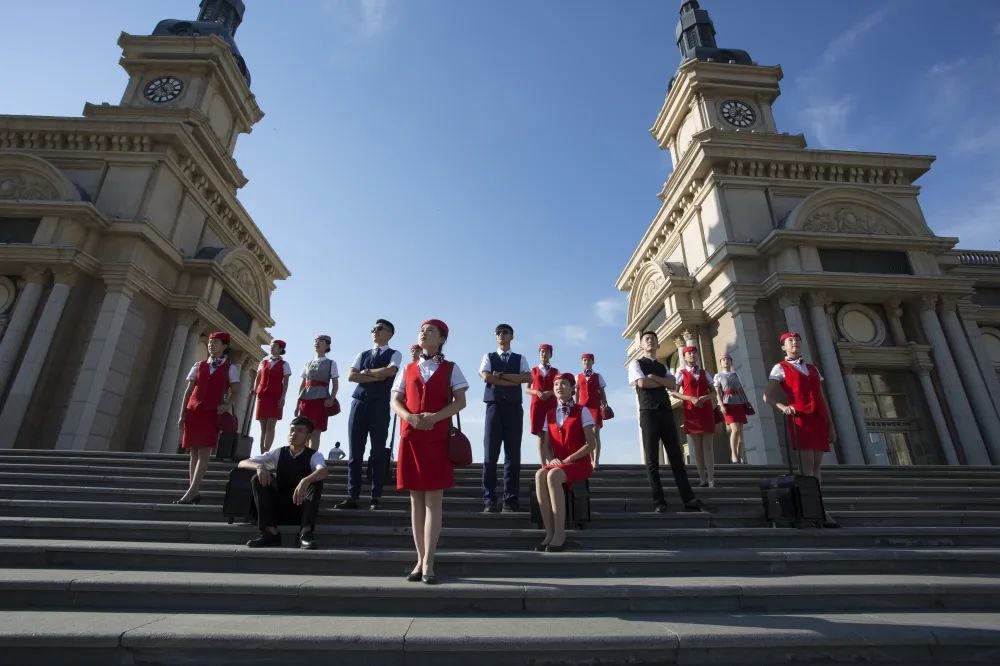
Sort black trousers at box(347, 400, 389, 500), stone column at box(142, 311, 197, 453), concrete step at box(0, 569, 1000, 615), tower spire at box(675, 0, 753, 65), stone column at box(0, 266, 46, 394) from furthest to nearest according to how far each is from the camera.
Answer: tower spire at box(675, 0, 753, 65) < stone column at box(142, 311, 197, 453) < stone column at box(0, 266, 46, 394) < black trousers at box(347, 400, 389, 500) < concrete step at box(0, 569, 1000, 615)

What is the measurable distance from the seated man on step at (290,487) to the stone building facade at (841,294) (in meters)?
13.6

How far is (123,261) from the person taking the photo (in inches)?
592

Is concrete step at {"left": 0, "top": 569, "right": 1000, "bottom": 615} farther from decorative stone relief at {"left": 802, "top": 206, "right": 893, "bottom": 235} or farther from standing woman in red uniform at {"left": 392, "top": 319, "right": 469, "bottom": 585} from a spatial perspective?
decorative stone relief at {"left": 802, "top": 206, "right": 893, "bottom": 235}

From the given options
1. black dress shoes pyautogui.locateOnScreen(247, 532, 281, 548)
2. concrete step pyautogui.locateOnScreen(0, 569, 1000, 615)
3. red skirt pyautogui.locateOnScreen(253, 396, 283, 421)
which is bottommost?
concrete step pyautogui.locateOnScreen(0, 569, 1000, 615)

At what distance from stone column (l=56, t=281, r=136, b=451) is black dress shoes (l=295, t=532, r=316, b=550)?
41.1 feet

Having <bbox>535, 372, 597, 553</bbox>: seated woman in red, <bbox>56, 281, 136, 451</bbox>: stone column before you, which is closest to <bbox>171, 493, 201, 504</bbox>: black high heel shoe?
<bbox>535, 372, 597, 553</bbox>: seated woman in red

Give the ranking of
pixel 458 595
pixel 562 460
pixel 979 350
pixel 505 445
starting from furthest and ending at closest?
pixel 979 350
pixel 505 445
pixel 562 460
pixel 458 595

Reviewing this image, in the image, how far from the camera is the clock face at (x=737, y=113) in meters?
22.6

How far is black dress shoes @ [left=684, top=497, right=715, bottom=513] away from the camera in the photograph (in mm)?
5832

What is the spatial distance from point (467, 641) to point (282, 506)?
2.98m

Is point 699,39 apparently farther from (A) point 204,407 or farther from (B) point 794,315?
(A) point 204,407

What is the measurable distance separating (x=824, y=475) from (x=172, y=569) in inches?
396

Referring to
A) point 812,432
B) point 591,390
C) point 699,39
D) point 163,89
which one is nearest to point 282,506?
point 591,390

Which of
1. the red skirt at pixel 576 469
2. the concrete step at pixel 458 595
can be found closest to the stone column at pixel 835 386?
the concrete step at pixel 458 595
